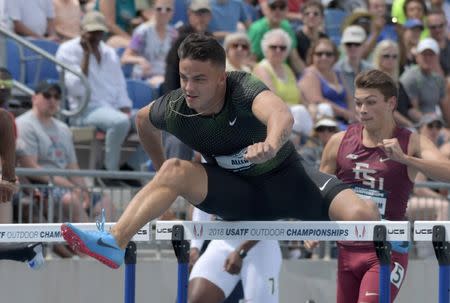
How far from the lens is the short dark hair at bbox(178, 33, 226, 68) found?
702 centimetres

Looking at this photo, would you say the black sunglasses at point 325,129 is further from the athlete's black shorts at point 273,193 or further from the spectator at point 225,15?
the athlete's black shorts at point 273,193

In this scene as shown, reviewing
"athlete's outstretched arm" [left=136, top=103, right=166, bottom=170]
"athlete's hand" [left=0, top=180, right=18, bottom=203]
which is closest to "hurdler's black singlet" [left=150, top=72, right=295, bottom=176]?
"athlete's outstretched arm" [left=136, top=103, right=166, bottom=170]

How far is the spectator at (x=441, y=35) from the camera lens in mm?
15998

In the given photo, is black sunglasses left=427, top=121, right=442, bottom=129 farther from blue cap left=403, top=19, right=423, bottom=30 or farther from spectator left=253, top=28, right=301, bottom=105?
blue cap left=403, top=19, right=423, bottom=30

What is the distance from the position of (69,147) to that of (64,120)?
0.92m

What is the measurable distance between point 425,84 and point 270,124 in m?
8.35

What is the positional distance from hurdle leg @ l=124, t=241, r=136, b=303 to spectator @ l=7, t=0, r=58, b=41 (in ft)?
19.9

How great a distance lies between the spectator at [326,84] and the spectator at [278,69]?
230mm

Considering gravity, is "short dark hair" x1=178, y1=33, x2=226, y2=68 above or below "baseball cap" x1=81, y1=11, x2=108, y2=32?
below

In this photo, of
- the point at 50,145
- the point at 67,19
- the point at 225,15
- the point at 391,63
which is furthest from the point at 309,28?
the point at 50,145

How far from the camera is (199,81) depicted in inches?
277

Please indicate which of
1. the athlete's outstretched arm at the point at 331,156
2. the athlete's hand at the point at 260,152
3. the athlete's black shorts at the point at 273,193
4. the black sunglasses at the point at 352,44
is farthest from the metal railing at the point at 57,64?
the athlete's hand at the point at 260,152

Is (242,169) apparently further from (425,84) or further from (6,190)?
(425,84)

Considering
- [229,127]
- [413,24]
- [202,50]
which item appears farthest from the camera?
[413,24]
